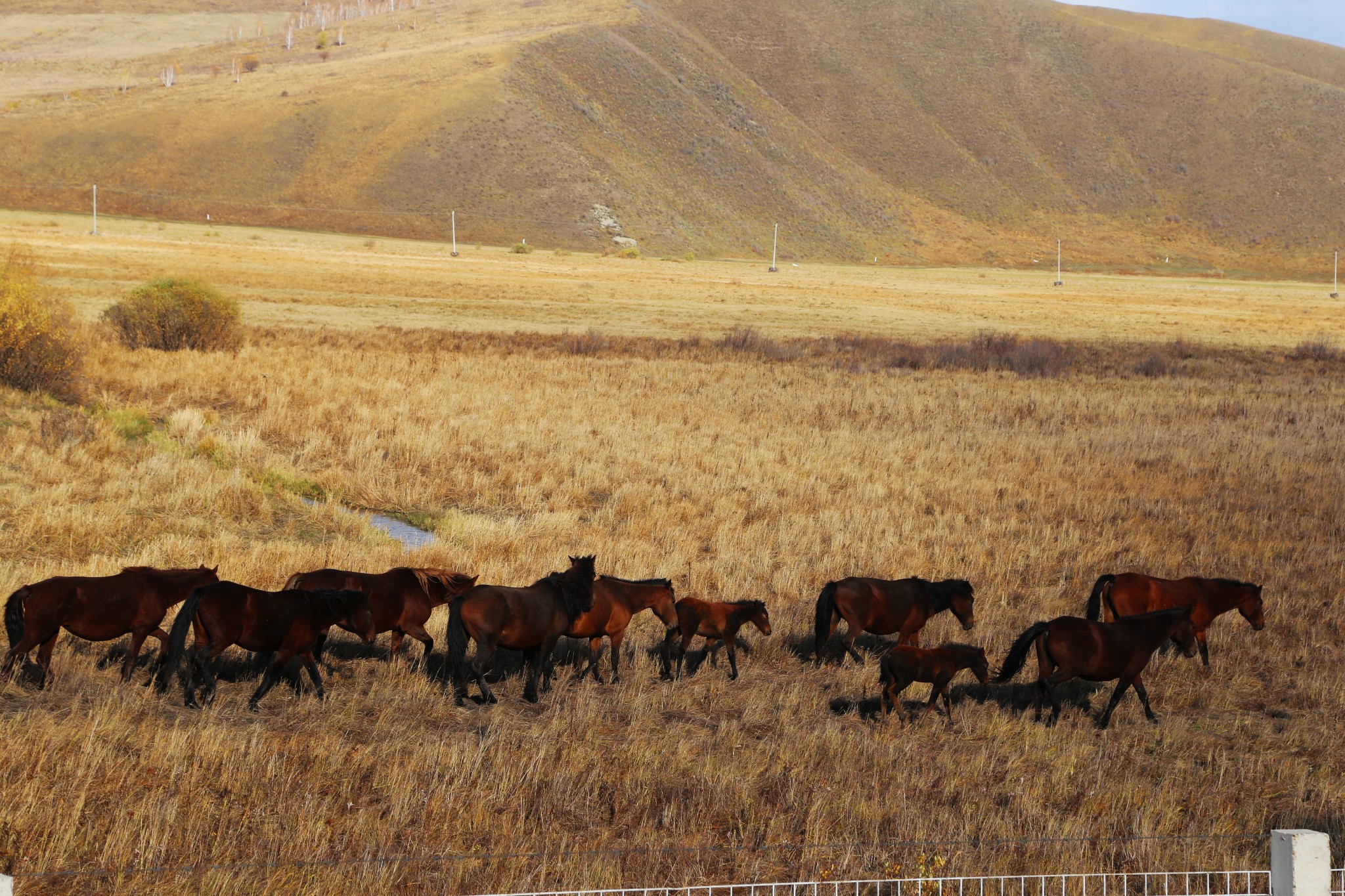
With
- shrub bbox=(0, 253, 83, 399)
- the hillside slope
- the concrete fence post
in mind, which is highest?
the hillside slope

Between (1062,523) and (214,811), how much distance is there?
11.4m

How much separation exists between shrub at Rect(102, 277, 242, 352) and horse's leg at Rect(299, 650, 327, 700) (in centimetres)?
2198

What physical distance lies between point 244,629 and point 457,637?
1.43m

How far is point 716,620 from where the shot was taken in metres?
9.30

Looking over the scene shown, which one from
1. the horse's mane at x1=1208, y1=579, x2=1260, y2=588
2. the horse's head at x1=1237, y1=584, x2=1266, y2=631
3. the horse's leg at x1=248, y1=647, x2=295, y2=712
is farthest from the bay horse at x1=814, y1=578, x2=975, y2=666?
the horse's leg at x1=248, y1=647, x2=295, y2=712

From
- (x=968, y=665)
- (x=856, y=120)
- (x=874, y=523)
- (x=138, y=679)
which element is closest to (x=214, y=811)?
(x=138, y=679)

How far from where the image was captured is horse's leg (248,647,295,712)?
310 inches

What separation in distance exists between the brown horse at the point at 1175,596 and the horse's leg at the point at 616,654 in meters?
3.97

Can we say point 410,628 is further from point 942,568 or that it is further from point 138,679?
point 942,568

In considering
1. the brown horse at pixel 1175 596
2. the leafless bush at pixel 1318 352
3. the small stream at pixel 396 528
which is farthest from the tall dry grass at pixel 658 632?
the leafless bush at pixel 1318 352

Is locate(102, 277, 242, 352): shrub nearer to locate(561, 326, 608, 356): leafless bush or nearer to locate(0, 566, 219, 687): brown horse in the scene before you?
locate(561, 326, 608, 356): leafless bush

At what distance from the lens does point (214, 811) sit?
6.20 m

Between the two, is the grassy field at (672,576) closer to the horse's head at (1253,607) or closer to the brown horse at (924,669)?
the brown horse at (924,669)

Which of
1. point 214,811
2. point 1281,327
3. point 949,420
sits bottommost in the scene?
point 214,811
